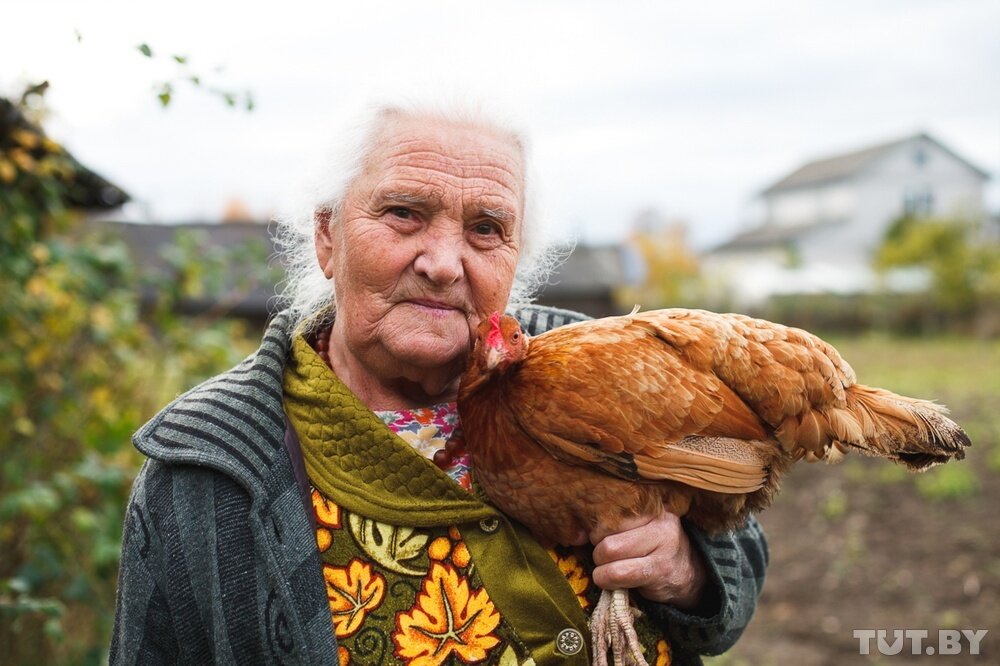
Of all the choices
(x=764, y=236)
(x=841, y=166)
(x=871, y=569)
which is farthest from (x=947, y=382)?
(x=764, y=236)

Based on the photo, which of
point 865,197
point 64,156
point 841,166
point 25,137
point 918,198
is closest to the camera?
point 25,137

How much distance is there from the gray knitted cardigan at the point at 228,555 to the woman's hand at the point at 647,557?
66 millimetres

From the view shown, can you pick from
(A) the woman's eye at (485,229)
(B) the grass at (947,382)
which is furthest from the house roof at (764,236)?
(A) the woman's eye at (485,229)

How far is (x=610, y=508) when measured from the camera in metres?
1.67

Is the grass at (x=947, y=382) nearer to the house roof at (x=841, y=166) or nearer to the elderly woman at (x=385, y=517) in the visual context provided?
the elderly woman at (x=385, y=517)

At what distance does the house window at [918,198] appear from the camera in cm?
4250

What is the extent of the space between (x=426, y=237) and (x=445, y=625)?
80 cm

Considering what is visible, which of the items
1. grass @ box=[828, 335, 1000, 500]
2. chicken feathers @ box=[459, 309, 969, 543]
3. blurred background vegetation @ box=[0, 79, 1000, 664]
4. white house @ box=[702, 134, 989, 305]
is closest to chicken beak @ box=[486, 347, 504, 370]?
chicken feathers @ box=[459, 309, 969, 543]

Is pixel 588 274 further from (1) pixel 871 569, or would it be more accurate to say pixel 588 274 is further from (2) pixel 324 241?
(2) pixel 324 241

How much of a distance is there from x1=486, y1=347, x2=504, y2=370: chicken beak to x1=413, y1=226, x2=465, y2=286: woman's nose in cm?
18

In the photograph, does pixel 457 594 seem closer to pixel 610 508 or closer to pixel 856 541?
pixel 610 508

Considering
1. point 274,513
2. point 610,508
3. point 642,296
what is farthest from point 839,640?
point 642,296

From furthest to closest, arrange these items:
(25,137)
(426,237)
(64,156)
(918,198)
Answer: (918,198), (64,156), (25,137), (426,237)

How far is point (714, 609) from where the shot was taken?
182cm
